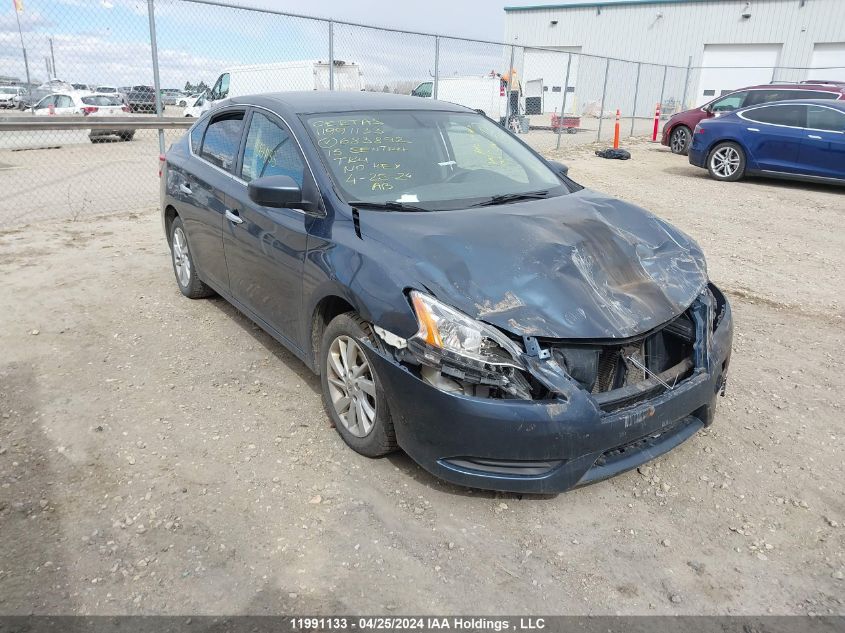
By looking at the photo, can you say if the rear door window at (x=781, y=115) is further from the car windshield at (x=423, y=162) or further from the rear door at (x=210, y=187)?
the rear door at (x=210, y=187)

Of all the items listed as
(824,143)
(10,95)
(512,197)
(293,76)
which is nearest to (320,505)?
(512,197)

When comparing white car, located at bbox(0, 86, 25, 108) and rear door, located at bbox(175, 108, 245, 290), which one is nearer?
rear door, located at bbox(175, 108, 245, 290)

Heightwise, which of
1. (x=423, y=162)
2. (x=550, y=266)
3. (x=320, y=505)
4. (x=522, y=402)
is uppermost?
(x=423, y=162)

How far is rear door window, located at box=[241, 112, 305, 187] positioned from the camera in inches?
145

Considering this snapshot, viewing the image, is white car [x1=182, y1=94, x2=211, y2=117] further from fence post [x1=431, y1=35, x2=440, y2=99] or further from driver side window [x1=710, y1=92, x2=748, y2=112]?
driver side window [x1=710, y1=92, x2=748, y2=112]

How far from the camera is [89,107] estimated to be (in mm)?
14359

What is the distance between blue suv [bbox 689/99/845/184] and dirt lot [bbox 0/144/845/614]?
7.86m

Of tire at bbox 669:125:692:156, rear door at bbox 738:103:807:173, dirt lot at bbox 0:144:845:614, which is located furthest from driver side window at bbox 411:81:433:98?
dirt lot at bbox 0:144:845:614

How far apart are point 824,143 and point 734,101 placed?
4.43m

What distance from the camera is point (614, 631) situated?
226 cm

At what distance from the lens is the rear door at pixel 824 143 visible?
1098cm

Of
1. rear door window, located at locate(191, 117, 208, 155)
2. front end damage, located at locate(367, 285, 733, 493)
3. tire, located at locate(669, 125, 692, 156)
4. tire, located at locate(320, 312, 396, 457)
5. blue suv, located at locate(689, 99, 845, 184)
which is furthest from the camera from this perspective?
tire, located at locate(669, 125, 692, 156)

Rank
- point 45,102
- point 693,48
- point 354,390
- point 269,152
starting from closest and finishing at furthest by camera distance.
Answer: point 354,390, point 269,152, point 45,102, point 693,48

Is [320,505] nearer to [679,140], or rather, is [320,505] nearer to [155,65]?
[155,65]
